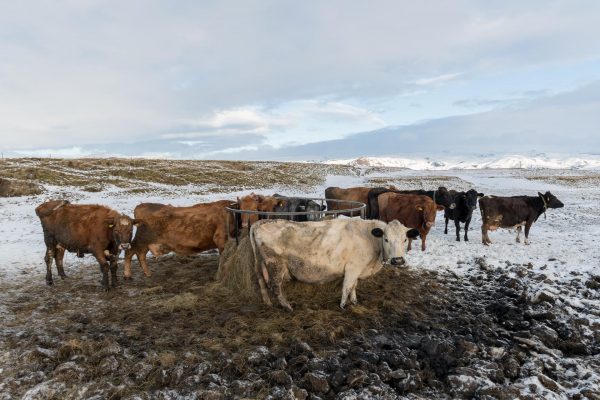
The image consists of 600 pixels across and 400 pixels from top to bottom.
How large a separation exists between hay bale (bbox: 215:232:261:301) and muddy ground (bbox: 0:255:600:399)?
198 mm

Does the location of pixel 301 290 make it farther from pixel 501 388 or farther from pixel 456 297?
pixel 501 388

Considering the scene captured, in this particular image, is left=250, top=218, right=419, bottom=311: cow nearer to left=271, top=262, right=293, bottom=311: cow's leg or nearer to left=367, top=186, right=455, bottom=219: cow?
left=271, top=262, right=293, bottom=311: cow's leg

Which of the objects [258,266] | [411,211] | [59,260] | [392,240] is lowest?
[59,260]

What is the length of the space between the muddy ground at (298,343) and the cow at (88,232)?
25.0 inches

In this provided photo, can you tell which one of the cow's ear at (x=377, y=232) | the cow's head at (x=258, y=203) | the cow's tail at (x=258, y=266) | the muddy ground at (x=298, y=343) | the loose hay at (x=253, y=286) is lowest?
the muddy ground at (x=298, y=343)

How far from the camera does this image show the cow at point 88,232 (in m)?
8.55

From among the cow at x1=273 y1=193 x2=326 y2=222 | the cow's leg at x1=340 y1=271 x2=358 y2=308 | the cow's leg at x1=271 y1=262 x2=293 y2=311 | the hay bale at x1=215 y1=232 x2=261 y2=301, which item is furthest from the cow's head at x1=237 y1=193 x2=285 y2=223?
the cow's leg at x1=340 y1=271 x2=358 y2=308

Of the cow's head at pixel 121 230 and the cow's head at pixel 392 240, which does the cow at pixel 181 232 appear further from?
the cow's head at pixel 392 240

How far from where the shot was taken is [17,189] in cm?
2677

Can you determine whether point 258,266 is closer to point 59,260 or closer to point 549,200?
point 59,260

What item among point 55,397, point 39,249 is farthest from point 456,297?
point 39,249

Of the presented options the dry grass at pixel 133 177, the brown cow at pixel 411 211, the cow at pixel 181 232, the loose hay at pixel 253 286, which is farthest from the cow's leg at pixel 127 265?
the dry grass at pixel 133 177

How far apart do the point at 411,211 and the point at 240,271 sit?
7083 mm

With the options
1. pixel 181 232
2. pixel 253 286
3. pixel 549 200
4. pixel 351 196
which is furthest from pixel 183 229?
pixel 549 200
